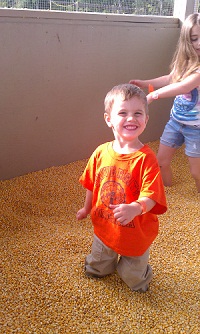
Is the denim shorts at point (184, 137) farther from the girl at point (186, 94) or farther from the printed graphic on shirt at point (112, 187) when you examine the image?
the printed graphic on shirt at point (112, 187)

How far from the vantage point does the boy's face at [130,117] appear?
145 centimetres

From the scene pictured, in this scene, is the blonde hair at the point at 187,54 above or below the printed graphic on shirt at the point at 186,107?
above

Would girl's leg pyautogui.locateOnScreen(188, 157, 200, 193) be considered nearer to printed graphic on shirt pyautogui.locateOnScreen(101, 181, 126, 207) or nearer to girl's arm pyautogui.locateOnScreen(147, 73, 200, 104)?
girl's arm pyautogui.locateOnScreen(147, 73, 200, 104)

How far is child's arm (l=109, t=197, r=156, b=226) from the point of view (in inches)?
52.6

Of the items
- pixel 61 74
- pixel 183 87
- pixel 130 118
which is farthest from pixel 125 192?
pixel 61 74

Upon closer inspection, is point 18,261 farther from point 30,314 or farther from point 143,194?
point 143,194

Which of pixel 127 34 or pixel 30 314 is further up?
pixel 127 34

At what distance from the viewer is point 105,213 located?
61.5 inches

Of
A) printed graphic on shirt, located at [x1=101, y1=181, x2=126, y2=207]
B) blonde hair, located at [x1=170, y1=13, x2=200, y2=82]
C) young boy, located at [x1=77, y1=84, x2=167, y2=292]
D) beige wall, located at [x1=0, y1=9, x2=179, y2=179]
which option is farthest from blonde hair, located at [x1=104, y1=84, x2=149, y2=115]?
beige wall, located at [x1=0, y1=9, x2=179, y2=179]

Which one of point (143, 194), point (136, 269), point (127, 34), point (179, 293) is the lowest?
point (179, 293)

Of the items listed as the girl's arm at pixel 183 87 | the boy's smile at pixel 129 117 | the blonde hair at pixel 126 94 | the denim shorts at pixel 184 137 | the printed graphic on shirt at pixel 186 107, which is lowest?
the denim shorts at pixel 184 137

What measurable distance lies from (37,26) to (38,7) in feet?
0.51

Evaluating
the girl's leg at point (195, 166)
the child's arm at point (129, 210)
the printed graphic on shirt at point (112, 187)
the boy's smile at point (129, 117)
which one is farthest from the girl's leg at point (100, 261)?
the girl's leg at point (195, 166)

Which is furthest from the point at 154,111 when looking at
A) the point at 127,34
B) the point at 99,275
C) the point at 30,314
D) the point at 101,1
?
the point at 30,314
